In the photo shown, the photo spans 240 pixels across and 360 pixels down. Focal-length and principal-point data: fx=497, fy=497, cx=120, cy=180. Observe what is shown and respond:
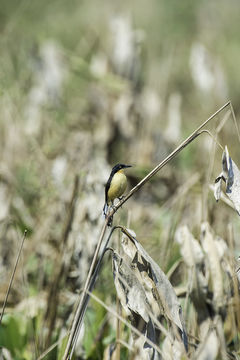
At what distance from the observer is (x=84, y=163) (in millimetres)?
3586

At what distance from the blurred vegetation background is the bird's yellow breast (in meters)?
0.12

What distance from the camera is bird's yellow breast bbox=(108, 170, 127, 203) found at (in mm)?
1929

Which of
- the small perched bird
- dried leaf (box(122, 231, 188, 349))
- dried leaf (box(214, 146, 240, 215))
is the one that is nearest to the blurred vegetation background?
the small perched bird

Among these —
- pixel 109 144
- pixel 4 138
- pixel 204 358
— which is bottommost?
pixel 204 358

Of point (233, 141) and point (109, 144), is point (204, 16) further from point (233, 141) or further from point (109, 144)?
point (109, 144)

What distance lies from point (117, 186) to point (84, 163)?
1679 mm

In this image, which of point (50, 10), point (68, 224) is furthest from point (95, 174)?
point (50, 10)

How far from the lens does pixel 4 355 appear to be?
2.27 m

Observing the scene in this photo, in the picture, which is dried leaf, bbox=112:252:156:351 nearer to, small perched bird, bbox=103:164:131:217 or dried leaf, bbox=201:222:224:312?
small perched bird, bbox=103:164:131:217

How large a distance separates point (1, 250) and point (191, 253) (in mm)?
1340

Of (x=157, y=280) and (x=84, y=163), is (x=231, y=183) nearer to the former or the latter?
(x=157, y=280)

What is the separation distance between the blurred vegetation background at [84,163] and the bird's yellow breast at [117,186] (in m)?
0.12

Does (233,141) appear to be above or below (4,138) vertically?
below

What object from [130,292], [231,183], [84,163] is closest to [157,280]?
[130,292]
